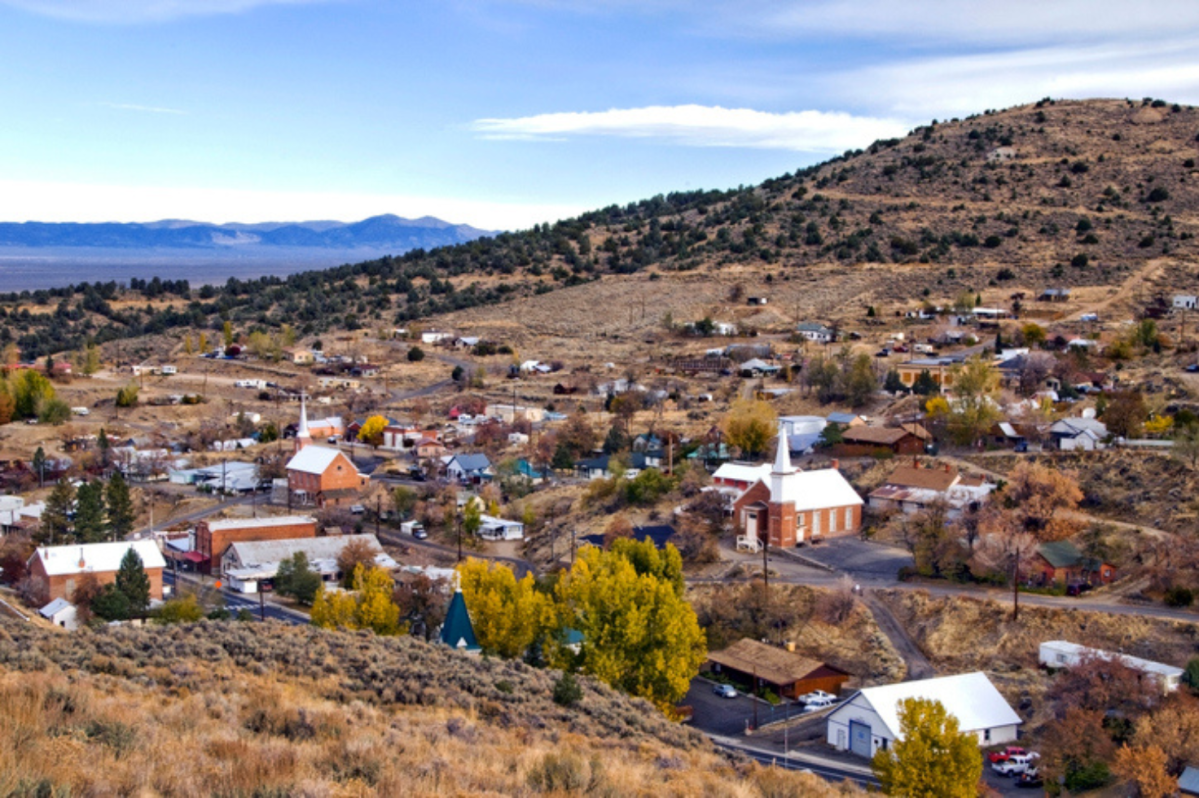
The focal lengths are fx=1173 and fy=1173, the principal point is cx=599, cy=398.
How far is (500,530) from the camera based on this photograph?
43.8m

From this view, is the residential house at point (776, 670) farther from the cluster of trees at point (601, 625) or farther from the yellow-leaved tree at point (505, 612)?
the yellow-leaved tree at point (505, 612)

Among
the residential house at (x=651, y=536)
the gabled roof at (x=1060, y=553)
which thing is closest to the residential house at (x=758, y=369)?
the residential house at (x=651, y=536)

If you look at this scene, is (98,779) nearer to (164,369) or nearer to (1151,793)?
(1151,793)

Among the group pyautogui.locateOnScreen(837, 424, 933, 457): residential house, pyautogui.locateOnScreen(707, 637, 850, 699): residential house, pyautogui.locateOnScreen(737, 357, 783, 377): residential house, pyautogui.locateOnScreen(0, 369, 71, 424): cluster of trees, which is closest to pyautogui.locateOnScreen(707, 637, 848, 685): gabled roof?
pyautogui.locateOnScreen(707, 637, 850, 699): residential house

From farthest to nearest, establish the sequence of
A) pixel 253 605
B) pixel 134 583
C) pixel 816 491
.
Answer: pixel 816 491 → pixel 253 605 → pixel 134 583

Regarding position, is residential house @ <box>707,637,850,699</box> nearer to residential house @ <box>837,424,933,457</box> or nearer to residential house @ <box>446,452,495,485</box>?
residential house @ <box>837,424,933,457</box>

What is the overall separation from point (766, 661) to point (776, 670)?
0.68 meters

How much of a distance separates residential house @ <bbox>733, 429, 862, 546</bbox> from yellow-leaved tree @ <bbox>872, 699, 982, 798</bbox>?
17.1 metres

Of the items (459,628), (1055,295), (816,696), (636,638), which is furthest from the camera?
(1055,295)

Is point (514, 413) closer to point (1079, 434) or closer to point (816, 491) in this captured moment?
point (816, 491)

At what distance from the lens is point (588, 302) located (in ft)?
306

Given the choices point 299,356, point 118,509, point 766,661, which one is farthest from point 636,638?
point 299,356

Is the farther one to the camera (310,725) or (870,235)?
(870,235)

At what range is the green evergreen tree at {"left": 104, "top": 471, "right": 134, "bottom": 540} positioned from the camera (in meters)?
43.6
